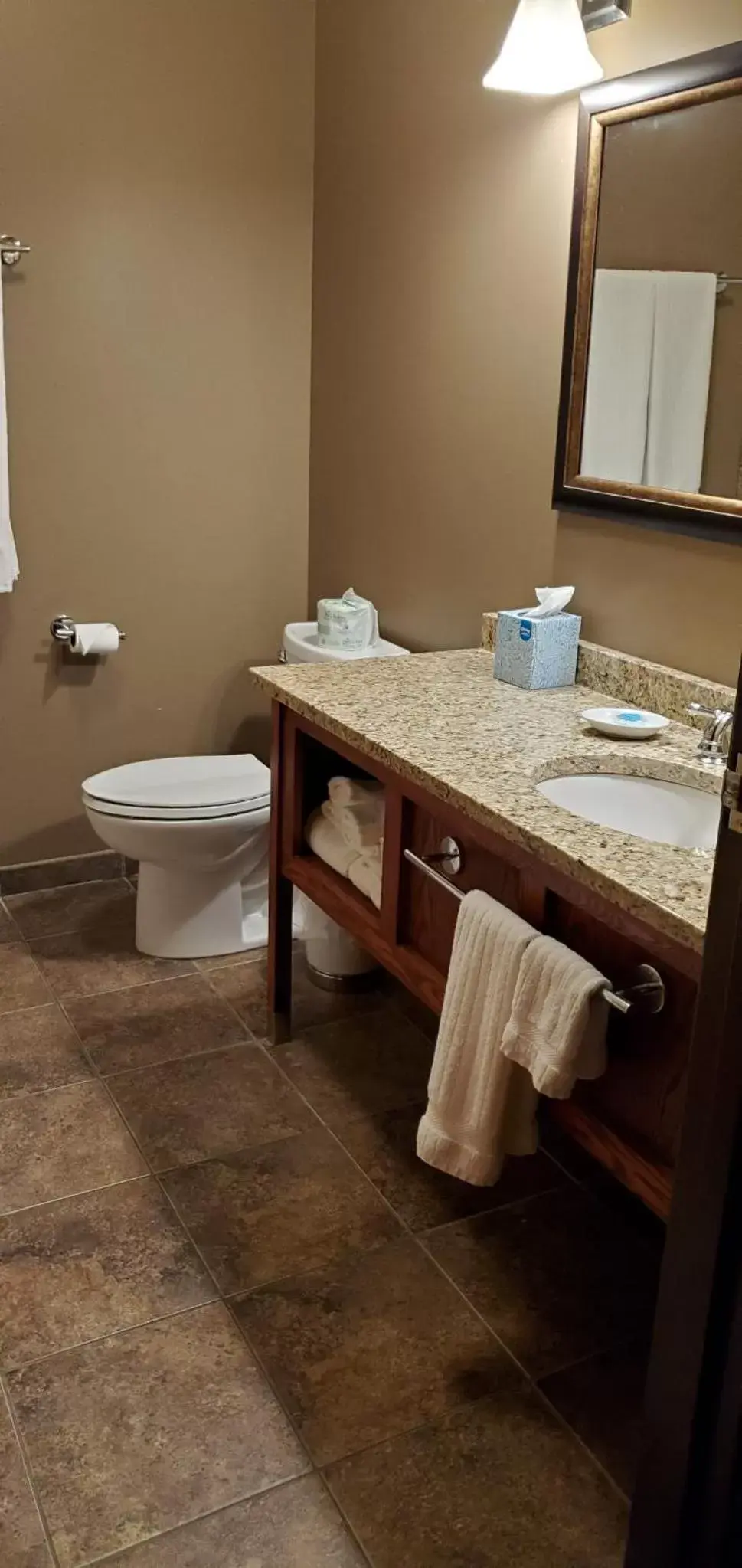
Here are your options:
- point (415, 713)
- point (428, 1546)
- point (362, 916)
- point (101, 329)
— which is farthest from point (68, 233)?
point (428, 1546)

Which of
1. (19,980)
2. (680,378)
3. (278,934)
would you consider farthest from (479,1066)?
(19,980)

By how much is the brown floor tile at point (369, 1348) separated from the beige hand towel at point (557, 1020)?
498 millimetres

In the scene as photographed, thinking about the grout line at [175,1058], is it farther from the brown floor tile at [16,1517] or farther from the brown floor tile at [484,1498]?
the brown floor tile at [484,1498]

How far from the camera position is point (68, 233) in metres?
2.79

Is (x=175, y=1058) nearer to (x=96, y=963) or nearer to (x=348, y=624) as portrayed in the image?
(x=96, y=963)

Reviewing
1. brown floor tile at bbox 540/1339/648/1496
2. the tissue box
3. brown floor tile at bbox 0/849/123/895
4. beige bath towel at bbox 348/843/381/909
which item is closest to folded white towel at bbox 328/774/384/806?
beige bath towel at bbox 348/843/381/909

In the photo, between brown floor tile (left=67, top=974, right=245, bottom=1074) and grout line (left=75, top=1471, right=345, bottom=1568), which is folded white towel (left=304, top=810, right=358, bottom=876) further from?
grout line (left=75, top=1471, right=345, bottom=1568)

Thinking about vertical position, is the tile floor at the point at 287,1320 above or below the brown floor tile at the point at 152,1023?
below

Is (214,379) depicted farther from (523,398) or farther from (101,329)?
(523,398)

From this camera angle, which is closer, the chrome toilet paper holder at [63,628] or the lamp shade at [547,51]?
the lamp shade at [547,51]

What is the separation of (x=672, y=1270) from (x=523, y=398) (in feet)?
5.71

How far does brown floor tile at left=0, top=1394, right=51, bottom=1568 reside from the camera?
140cm

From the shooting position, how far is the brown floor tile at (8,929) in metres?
2.94

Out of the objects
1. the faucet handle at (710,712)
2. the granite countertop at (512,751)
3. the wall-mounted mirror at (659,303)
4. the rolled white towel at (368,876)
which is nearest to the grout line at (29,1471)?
the rolled white towel at (368,876)
